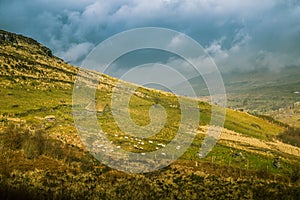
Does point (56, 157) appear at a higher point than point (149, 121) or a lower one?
lower

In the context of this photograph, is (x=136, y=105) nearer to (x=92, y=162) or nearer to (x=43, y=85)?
(x=43, y=85)

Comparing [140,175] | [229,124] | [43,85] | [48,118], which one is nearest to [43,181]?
[140,175]

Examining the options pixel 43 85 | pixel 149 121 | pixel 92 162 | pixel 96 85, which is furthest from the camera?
pixel 96 85

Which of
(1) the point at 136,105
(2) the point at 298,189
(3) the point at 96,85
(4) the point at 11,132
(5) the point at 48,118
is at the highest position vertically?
(3) the point at 96,85

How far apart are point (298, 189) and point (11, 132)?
51323mm

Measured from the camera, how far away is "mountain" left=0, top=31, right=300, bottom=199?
4331cm

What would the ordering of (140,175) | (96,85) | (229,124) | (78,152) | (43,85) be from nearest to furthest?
(140,175), (78,152), (43,85), (229,124), (96,85)

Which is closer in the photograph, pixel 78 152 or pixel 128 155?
pixel 78 152

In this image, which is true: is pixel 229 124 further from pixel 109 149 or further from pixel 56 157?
pixel 56 157

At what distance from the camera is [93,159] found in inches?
2478

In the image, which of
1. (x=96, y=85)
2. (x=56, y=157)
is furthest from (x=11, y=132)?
(x=96, y=85)

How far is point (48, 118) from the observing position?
95062 mm

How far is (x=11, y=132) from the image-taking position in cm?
6662

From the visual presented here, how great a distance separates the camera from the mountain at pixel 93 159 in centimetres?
4331
